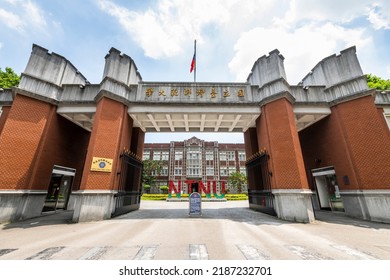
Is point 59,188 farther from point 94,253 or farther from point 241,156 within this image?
point 241,156

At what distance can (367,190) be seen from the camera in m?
9.43

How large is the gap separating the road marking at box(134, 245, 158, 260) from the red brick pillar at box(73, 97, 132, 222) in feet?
19.4

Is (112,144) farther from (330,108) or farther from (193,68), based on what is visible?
(330,108)

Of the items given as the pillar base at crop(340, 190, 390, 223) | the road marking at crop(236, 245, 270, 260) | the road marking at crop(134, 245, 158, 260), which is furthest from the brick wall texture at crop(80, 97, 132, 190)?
the pillar base at crop(340, 190, 390, 223)

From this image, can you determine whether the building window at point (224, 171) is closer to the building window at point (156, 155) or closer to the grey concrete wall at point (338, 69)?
the building window at point (156, 155)

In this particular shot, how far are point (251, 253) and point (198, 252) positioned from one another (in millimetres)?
1347

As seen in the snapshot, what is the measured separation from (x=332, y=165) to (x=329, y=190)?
2.81 m

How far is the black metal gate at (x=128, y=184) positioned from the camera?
35.1 feet

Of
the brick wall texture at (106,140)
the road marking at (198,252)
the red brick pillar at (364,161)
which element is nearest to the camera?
the road marking at (198,252)

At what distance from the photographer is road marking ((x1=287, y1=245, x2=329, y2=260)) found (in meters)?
3.97

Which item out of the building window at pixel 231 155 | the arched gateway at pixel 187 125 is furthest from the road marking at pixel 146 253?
the building window at pixel 231 155

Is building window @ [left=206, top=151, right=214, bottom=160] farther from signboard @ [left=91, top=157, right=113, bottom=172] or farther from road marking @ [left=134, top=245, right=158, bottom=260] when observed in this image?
road marking @ [left=134, top=245, right=158, bottom=260]

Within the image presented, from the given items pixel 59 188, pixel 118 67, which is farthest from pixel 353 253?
pixel 59 188

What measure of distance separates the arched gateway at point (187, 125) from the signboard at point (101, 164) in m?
0.05
